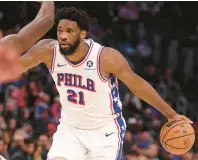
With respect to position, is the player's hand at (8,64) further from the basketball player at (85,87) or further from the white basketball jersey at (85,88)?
the white basketball jersey at (85,88)

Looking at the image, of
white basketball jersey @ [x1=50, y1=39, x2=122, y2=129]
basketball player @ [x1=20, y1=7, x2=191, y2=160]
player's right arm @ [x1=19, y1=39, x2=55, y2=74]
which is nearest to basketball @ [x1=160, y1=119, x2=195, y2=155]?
basketball player @ [x1=20, y1=7, x2=191, y2=160]

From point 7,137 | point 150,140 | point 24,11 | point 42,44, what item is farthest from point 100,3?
point 42,44

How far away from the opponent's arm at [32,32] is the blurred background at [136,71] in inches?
181

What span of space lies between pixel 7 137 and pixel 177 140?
473cm

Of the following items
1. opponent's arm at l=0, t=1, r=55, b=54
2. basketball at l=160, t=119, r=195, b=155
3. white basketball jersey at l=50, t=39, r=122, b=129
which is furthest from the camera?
basketball at l=160, t=119, r=195, b=155

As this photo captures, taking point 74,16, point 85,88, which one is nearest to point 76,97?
point 85,88

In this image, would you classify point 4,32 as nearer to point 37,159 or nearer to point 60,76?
point 37,159

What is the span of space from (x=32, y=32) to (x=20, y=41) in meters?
0.18

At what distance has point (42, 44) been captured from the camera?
6203mm

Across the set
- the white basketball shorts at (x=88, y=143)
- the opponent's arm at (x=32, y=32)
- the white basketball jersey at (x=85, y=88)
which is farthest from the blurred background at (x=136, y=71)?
the opponent's arm at (x=32, y=32)

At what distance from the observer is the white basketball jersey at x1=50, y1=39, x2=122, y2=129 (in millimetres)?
6102

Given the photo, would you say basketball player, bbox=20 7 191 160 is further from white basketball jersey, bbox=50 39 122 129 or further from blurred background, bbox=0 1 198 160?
blurred background, bbox=0 1 198 160

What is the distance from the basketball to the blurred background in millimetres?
3982

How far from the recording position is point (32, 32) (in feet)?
17.7
